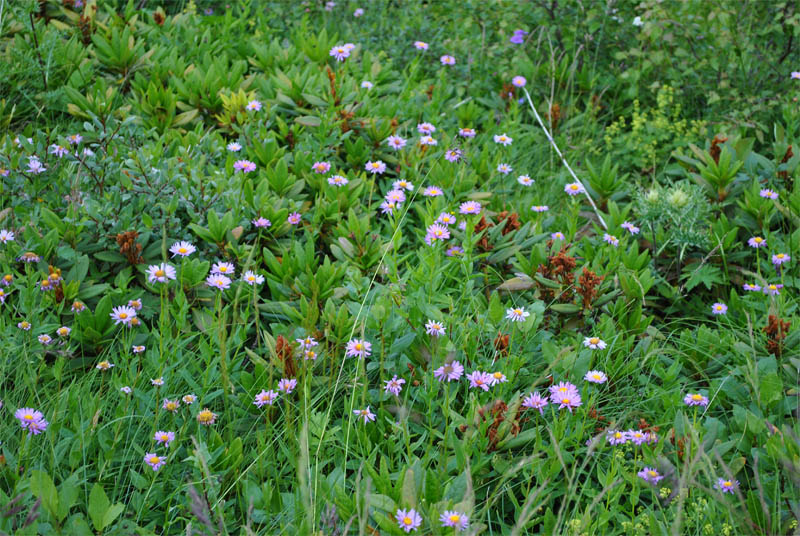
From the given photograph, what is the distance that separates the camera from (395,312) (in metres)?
2.43

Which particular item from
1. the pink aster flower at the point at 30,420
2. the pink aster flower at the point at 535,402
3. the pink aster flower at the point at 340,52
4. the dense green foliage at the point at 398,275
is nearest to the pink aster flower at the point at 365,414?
the dense green foliage at the point at 398,275

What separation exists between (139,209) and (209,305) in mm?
462

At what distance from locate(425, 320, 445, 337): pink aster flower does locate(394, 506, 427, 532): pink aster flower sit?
0.60 meters

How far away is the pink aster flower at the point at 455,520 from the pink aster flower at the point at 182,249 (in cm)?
127

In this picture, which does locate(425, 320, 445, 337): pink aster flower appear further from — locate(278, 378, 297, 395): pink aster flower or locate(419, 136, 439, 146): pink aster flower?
locate(419, 136, 439, 146): pink aster flower

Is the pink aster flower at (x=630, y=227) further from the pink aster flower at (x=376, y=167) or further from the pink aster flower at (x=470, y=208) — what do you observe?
the pink aster flower at (x=376, y=167)

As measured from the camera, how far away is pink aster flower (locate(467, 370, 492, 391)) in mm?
2182

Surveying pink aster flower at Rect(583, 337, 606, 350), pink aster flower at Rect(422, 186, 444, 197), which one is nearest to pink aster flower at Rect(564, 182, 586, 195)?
pink aster flower at Rect(422, 186, 444, 197)

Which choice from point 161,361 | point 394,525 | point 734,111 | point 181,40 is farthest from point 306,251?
point 734,111

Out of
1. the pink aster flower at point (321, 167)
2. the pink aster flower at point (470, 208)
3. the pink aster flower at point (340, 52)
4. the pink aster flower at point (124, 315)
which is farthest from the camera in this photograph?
the pink aster flower at point (340, 52)

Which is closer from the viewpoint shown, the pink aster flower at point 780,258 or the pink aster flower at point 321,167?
the pink aster flower at point 780,258

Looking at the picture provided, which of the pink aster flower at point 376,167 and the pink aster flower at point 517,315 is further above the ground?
the pink aster flower at point 517,315

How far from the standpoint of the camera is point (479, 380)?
219 centimetres

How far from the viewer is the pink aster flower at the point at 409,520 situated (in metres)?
1.76
